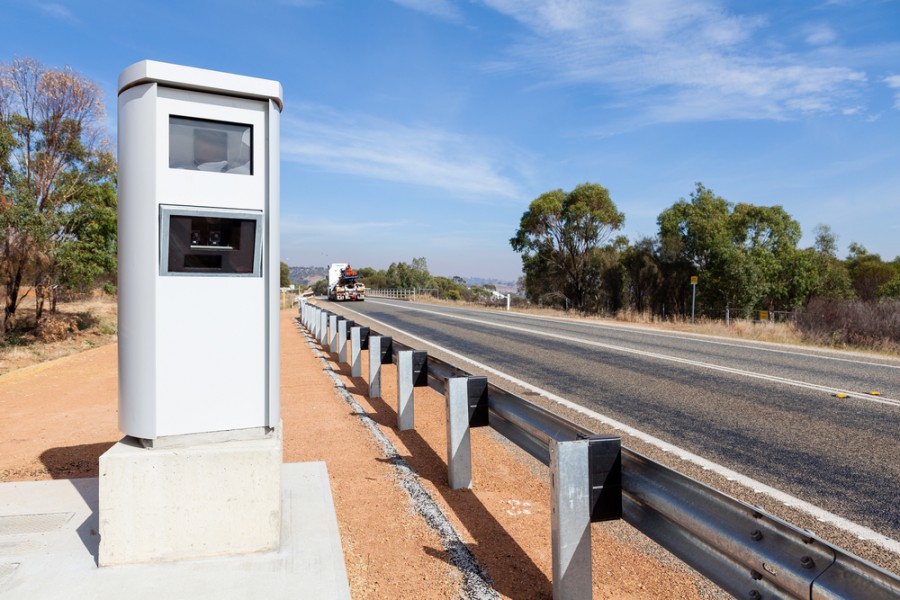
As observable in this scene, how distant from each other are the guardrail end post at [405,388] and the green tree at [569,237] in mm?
35919

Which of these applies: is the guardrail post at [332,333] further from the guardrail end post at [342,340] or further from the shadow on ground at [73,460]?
the shadow on ground at [73,460]

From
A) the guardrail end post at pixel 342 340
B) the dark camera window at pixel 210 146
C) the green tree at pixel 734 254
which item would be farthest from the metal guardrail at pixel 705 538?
the green tree at pixel 734 254

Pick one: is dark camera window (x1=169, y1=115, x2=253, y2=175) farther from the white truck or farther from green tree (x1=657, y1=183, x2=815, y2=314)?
the white truck

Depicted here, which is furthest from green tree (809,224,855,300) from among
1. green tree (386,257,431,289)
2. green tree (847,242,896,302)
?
green tree (386,257,431,289)

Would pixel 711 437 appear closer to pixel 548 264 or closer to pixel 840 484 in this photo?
pixel 840 484

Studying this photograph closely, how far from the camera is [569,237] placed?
42.3 meters

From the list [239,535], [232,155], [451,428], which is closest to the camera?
[239,535]

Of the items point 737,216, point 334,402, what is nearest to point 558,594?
point 334,402

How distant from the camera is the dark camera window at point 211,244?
11.1ft

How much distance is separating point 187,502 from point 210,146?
2.03m

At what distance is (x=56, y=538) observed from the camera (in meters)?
3.39

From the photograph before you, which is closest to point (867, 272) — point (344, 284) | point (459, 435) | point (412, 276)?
point (344, 284)

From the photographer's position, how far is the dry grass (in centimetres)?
1636

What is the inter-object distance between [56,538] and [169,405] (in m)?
1.03
